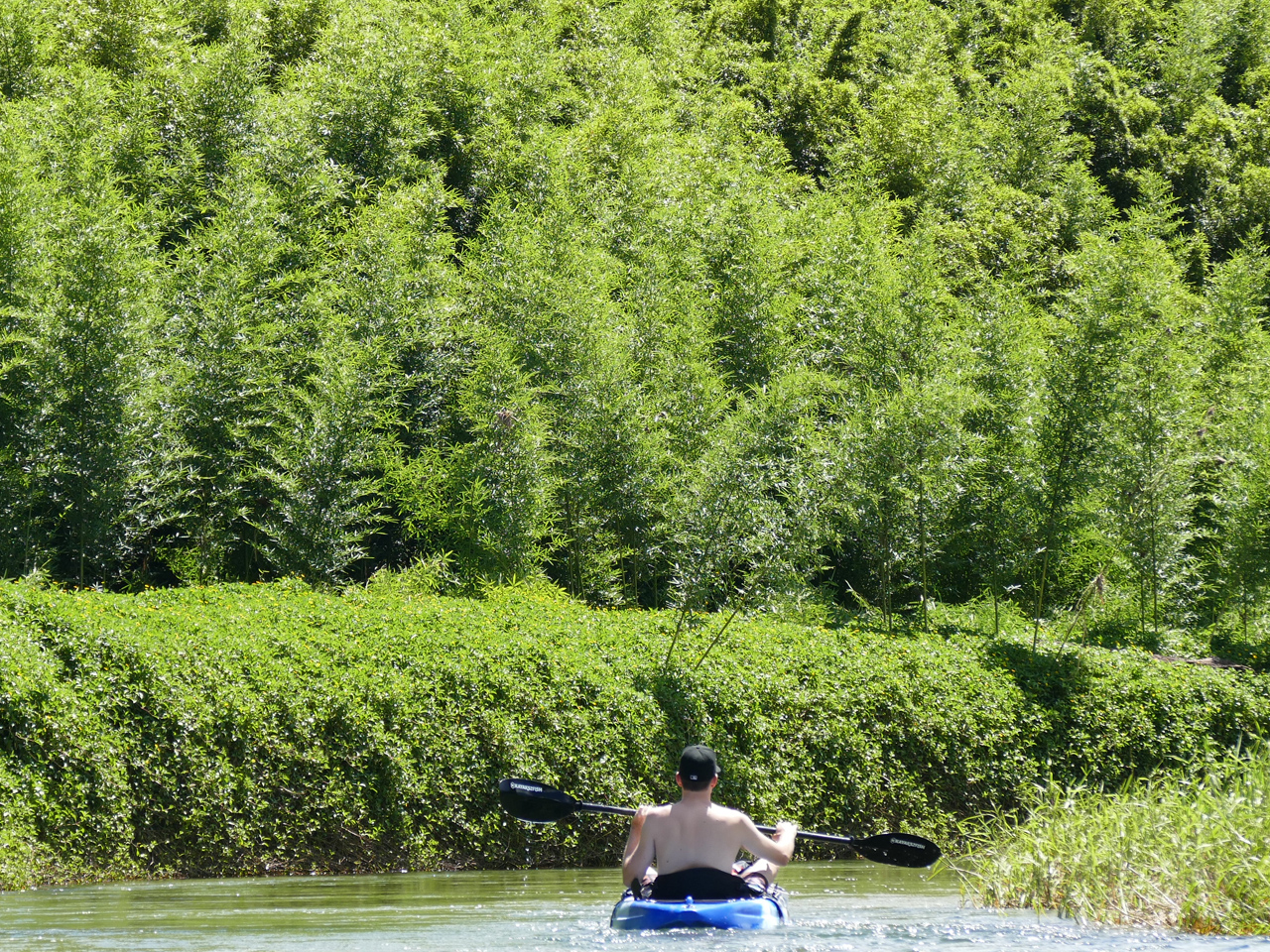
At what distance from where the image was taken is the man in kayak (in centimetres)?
549

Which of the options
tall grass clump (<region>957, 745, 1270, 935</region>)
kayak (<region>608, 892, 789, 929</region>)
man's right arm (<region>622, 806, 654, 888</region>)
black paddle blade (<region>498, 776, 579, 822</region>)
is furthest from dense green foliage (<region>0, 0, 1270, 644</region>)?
kayak (<region>608, 892, 789, 929</region>)

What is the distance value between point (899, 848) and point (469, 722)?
3.67m

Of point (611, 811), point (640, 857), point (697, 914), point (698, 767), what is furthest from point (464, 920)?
point (698, 767)

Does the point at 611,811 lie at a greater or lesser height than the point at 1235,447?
lesser

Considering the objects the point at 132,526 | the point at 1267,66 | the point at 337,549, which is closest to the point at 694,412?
the point at 337,549

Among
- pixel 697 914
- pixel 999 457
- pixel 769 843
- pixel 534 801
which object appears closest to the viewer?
pixel 697 914

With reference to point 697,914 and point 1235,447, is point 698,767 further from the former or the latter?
point 1235,447

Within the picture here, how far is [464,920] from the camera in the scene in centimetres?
623

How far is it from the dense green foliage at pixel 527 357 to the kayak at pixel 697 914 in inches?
257

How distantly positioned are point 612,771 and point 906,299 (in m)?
7.83

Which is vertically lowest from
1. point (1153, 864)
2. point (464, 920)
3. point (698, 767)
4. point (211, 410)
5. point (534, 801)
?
point (464, 920)

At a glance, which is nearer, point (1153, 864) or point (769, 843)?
point (769, 843)

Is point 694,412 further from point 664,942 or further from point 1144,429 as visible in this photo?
point 664,942

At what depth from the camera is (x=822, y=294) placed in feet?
56.0
